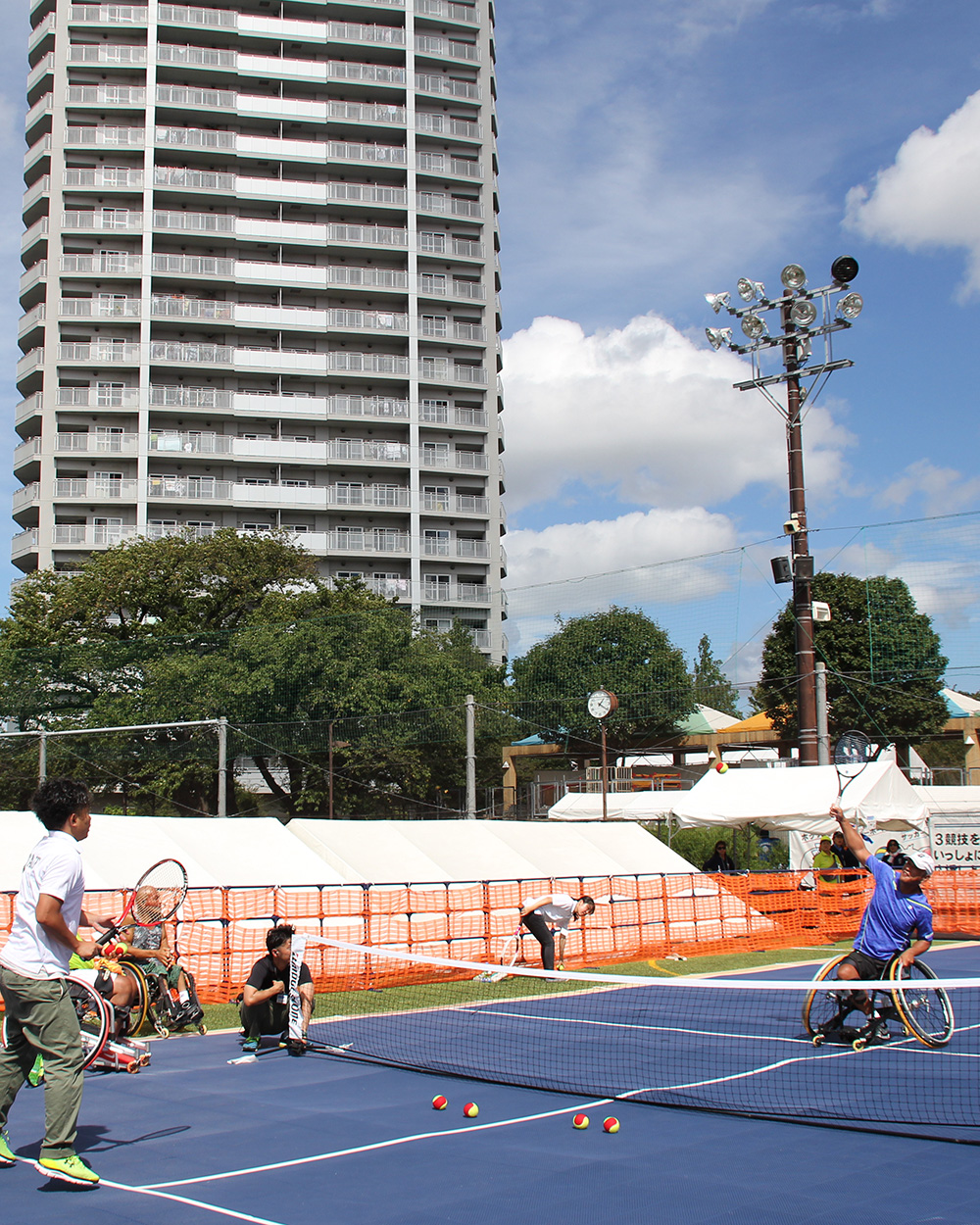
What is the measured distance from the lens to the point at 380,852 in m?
18.2

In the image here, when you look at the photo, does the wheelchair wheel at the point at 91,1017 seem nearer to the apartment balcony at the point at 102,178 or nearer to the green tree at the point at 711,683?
the green tree at the point at 711,683

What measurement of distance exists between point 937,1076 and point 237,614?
42.0 metres

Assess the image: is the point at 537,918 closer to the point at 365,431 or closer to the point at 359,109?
the point at 365,431

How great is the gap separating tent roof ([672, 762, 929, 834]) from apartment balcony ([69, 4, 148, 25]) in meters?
61.5

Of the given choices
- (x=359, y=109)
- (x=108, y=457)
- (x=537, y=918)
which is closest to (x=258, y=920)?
(x=537, y=918)

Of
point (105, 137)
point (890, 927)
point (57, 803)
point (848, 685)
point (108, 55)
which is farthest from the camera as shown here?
point (108, 55)

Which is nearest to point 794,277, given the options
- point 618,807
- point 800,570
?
point 800,570

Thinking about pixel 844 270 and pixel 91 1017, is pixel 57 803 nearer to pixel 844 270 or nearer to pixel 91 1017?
pixel 91 1017

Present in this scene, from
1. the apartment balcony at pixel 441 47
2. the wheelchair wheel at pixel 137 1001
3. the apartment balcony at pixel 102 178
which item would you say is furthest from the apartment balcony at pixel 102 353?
the wheelchair wheel at pixel 137 1001

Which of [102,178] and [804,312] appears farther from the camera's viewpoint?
[102,178]

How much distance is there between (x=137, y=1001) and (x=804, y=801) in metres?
14.5

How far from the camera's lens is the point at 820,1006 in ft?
39.7

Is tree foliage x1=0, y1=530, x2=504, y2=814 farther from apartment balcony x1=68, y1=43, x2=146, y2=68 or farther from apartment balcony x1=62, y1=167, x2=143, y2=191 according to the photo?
apartment balcony x1=68, y1=43, x2=146, y2=68

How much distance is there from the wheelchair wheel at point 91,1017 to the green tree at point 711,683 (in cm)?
1974
